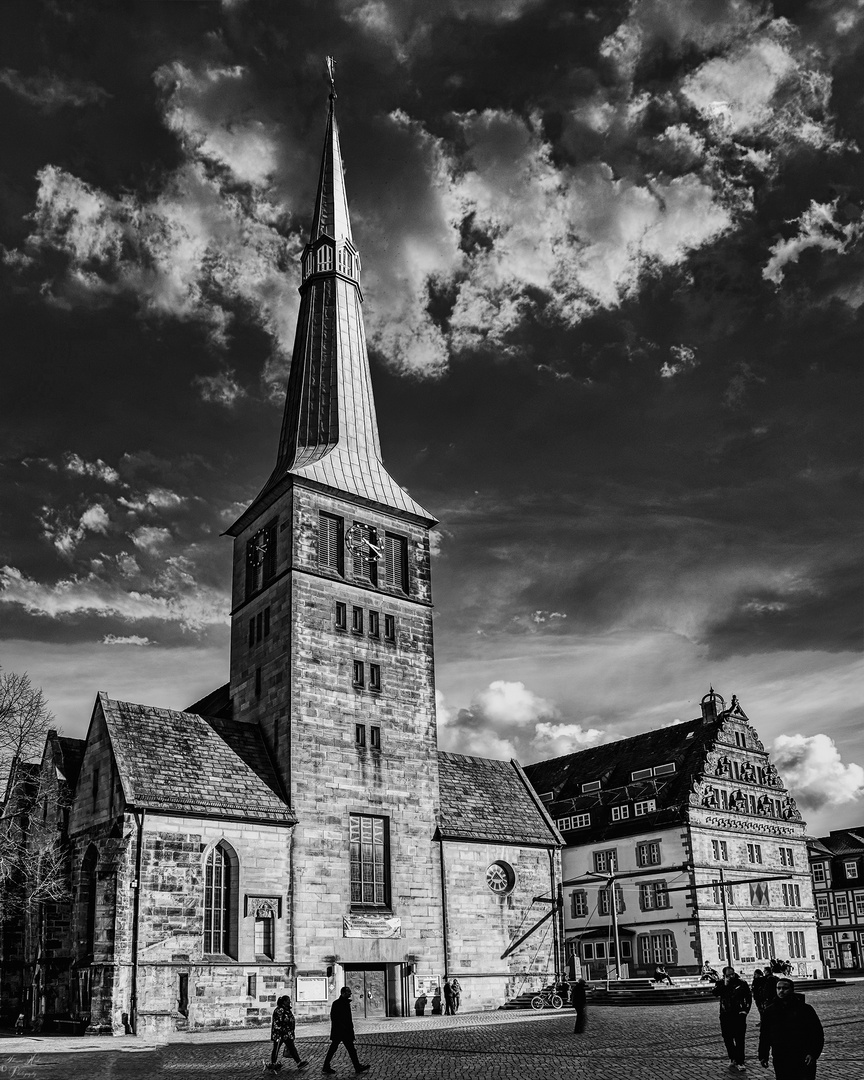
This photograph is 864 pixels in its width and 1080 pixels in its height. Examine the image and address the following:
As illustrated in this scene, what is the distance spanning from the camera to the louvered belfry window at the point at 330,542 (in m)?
45.7

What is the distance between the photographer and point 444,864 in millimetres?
43906

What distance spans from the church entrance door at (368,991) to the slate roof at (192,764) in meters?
6.57

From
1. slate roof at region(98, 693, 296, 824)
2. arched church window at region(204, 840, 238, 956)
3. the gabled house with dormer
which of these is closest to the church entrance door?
arched church window at region(204, 840, 238, 956)

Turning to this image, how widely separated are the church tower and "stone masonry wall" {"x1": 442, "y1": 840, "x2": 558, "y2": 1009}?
3.73 feet

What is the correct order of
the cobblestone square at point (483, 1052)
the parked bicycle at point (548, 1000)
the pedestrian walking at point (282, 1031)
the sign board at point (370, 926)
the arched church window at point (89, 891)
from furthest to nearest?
the parked bicycle at point (548, 1000)
the sign board at point (370, 926)
the arched church window at point (89, 891)
the pedestrian walking at point (282, 1031)
the cobblestone square at point (483, 1052)

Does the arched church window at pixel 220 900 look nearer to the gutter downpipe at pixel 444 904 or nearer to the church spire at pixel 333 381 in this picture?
the gutter downpipe at pixel 444 904

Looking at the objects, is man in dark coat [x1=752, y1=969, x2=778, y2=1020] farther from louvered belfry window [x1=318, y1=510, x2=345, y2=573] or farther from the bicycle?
louvered belfry window [x1=318, y1=510, x2=345, y2=573]

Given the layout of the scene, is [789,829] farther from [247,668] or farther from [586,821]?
[247,668]

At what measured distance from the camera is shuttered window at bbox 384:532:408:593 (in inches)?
1889

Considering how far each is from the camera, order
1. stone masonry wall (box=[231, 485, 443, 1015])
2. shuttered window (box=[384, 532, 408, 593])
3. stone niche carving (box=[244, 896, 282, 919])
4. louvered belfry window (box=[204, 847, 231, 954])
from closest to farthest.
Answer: louvered belfry window (box=[204, 847, 231, 954]) → stone niche carving (box=[244, 896, 282, 919]) → stone masonry wall (box=[231, 485, 443, 1015]) → shuttered window (box=[384, 532, 408, 593])

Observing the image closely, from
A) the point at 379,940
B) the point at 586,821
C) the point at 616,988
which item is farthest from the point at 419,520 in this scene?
the point at 586,821

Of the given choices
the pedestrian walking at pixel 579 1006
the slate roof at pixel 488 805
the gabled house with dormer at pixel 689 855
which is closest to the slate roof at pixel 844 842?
the gabled house with dormer at pixel 689 855

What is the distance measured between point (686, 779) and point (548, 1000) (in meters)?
24.1

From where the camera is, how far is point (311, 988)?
124 ft
